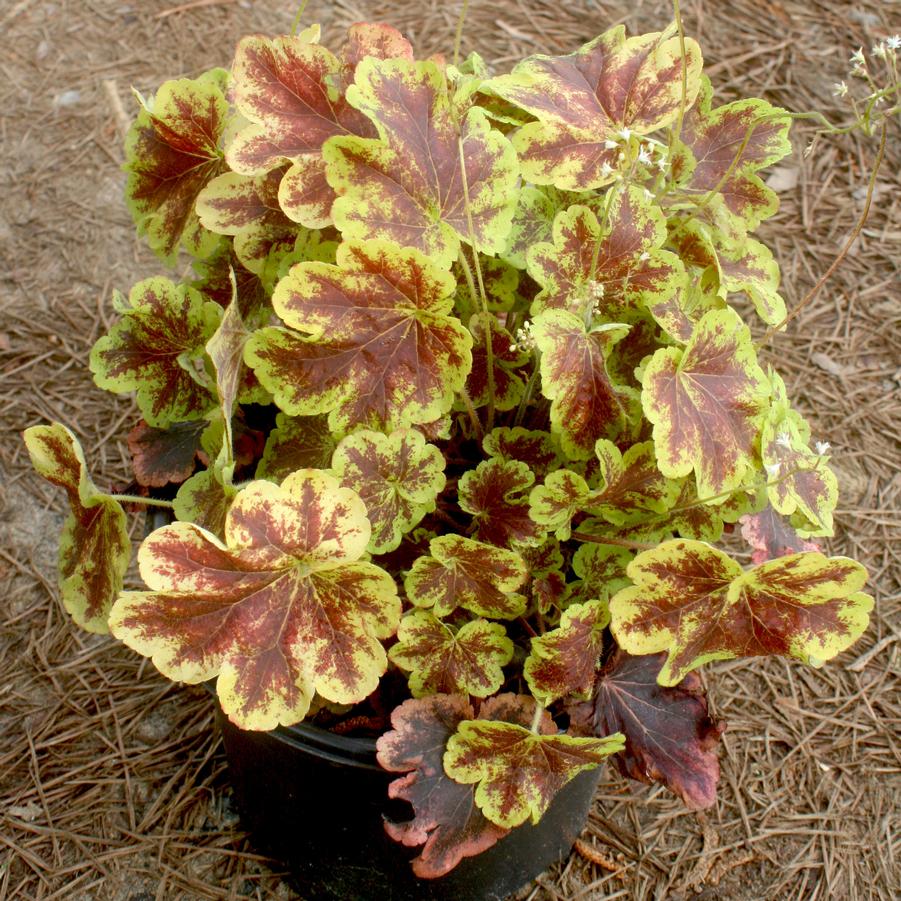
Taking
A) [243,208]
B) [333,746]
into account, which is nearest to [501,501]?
[333,746]

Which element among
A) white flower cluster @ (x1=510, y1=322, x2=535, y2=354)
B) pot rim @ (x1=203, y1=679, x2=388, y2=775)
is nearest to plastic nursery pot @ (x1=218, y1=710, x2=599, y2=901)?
pot rim @ (x1=203, y1=679, x2=388, y2=775)

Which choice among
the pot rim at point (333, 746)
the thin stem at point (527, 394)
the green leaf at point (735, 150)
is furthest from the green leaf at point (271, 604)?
the green leaf at point (735, 150)

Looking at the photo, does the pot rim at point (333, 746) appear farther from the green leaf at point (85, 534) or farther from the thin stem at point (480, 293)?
the thin stem at point (480, 293)

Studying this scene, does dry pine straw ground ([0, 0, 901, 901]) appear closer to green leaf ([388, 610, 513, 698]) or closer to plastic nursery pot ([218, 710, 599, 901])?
plastic nursery pot ([218, 710, 599, 901])

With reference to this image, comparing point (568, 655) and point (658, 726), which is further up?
point (568, 655)

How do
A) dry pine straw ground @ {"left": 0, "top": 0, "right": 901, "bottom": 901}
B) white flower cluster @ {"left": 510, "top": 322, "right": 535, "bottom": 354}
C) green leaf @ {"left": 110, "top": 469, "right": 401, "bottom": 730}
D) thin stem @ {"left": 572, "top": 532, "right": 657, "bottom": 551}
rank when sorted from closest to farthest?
green leaf @ {"left": 110, "top": 469, "right": 401, "bottom": 730} → white flower cluster @ {"left": 510, "top": 322, "right": 535, "bottom": 354} → thin stem @ {"left": 572, "top": 532, "right": 657, "bottom": 551} → dry pine straw ground @ {"left": 0, "top": 0, "right": 901, "bottom": 901}

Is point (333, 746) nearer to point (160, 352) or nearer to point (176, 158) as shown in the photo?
point (160, 352)

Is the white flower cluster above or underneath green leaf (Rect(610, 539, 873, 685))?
above
